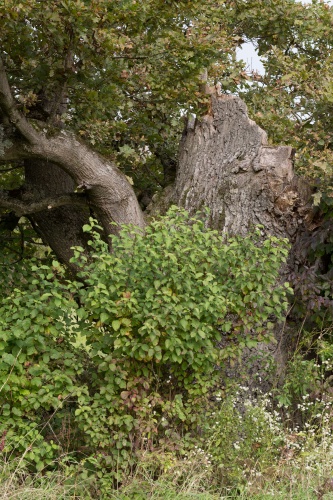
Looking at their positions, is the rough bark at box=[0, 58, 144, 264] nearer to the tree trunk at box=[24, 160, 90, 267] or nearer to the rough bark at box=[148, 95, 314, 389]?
the tree trunk at box=[24, 160, 90, 267]

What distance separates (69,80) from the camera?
7930 millimetres

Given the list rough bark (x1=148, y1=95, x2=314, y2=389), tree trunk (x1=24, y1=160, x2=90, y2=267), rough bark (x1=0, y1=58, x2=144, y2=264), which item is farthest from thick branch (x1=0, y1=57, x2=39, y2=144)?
rough bark (x1=148, y1=95, x2=314, y2=389)

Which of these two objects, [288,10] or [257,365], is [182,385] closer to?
[257,365]

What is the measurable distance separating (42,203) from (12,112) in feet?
4.03

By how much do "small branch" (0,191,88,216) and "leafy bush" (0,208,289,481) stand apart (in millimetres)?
2276

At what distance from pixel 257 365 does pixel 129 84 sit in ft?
11.3

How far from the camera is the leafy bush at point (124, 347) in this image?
18.8 ft

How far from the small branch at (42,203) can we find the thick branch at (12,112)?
818 mm

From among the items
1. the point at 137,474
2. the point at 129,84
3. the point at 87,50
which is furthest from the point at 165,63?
the point at 137,474

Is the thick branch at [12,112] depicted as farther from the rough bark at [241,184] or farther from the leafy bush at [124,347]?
the leafy bush at [124,347]

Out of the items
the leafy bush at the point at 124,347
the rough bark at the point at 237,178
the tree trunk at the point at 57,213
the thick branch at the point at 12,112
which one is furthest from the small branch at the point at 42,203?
the leafy bush at the point at 124,347

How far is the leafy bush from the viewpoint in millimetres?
5727

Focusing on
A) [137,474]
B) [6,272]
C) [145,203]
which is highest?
[145,203]

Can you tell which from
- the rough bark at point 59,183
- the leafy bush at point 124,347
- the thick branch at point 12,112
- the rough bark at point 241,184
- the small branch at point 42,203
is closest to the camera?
the leafy bush at point 124,347
